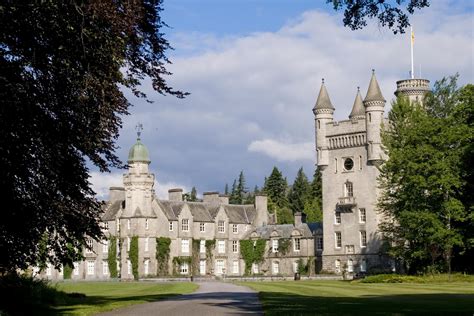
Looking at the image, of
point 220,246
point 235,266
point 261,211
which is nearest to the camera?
point 220,246

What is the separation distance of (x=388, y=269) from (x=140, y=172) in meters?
29.4

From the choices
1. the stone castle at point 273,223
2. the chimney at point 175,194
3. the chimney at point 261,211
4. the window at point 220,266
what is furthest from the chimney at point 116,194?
the chimney at point 261,211

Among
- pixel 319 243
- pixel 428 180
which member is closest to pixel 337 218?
pixel 319 243

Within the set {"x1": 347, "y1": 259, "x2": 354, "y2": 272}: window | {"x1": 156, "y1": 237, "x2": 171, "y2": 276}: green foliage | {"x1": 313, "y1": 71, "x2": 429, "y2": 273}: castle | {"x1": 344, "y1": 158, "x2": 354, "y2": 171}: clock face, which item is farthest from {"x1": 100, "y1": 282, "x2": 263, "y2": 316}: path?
{"x1": 156, "y1": 237, "x2": 171, "y2": 276}: green foliage

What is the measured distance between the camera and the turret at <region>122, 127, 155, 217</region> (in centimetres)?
8550

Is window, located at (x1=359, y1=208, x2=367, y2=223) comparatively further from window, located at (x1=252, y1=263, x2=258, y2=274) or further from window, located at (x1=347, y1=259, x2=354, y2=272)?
window, located at (x1=252, y1=263, x2=258, y2=274)

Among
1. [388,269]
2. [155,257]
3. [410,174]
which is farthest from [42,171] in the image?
[155,257]

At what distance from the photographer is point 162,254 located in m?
85.5

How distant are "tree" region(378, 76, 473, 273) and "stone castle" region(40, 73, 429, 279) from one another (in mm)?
16527

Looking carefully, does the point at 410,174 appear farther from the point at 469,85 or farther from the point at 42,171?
the point at 42,171

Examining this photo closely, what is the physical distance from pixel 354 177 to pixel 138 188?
78.3 feet

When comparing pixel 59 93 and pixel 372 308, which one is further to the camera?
pixel 372 308

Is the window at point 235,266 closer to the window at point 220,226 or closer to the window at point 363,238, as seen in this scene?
the window at point 220,226

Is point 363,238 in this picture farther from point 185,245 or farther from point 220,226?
point 185,245
